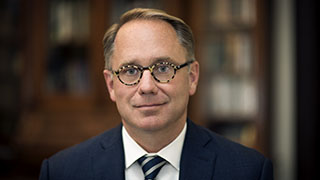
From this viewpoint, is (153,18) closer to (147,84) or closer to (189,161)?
(147,84)

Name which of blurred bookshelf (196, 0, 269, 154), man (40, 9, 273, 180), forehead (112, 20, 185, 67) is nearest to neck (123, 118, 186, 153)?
man (40, 9, 273, 180)

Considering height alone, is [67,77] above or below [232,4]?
below

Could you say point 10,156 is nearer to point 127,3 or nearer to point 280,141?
point 127,3

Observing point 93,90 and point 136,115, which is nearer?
point 136,115

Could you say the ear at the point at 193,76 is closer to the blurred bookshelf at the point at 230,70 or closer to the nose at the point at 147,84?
the nose at the point at 147,84

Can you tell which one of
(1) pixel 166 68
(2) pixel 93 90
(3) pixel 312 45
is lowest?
(2) pixel 93 90

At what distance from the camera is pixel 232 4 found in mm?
3373

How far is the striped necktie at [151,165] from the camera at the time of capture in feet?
4.61

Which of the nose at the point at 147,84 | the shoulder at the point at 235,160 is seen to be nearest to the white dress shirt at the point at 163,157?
the shoulder at the point at 235,160

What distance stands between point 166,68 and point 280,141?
7.62 feet


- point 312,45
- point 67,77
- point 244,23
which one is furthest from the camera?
point 67,77

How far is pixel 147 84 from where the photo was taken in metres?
1.31

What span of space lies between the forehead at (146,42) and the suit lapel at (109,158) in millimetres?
301

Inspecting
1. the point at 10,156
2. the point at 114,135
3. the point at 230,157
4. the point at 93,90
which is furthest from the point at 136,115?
the point at 10,156
